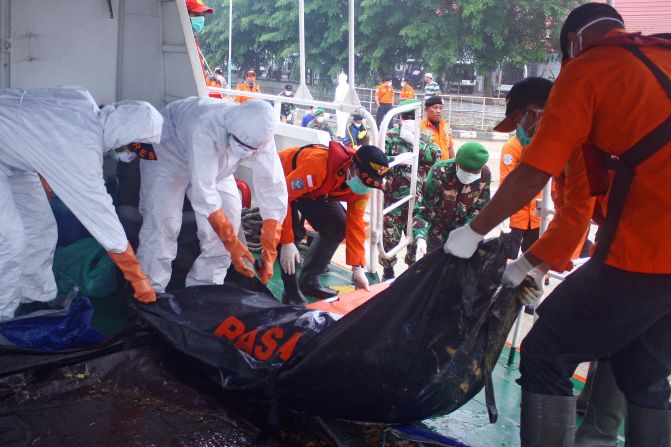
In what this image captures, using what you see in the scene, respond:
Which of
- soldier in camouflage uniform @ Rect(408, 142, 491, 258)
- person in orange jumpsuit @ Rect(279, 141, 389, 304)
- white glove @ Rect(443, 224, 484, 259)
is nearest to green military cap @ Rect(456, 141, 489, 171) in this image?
soldier in camouflage uniform @ Rect(408, 142, 491, 258)

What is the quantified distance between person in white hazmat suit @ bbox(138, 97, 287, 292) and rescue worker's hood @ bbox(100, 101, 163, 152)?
0.36 m

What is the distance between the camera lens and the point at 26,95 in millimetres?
3051

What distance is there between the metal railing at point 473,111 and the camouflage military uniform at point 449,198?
46.1 ft

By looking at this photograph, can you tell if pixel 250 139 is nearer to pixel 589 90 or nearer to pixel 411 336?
pixel 411 336

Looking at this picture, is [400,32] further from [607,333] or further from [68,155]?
[607,333]

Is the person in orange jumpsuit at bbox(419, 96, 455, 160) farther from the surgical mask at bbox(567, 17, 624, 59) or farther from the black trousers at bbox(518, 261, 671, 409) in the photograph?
the black trousers at bbox(518, 261, 671, 409)

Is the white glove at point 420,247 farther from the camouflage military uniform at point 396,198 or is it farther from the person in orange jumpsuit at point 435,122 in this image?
the person in orange jumpsuit at point 435,122

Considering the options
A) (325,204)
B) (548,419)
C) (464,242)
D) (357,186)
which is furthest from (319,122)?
(548,419)

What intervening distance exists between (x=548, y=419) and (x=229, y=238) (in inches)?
76.7

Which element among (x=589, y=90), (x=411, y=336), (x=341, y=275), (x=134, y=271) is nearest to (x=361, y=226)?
(x=341, y=275)

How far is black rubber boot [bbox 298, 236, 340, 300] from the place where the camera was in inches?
173

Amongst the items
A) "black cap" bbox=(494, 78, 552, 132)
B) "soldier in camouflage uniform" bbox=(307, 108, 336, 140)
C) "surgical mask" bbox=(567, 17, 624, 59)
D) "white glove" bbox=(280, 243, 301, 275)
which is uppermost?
"soldier in camouflage uniform" bbox=(307, 108, 336, 140)

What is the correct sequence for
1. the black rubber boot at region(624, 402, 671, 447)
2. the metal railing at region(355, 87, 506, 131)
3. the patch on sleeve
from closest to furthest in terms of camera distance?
1. the black rubber boot at region(624, 402, 671, 447)
2. the patch on sleeve
3. the metal railing at region(355, 87, 506, 131)

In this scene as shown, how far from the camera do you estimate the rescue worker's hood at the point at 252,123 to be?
3.22 m
